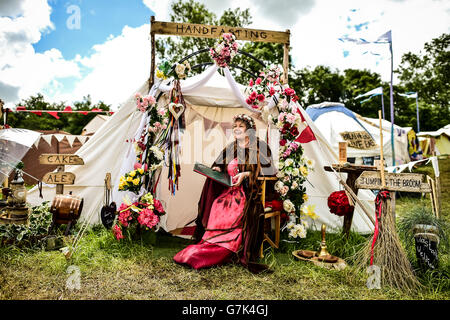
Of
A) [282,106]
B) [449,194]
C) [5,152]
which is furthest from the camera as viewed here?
[449,194]

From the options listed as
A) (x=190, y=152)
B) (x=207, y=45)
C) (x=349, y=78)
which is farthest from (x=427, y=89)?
(x=190, y=152)

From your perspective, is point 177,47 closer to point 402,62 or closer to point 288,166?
point 402,62

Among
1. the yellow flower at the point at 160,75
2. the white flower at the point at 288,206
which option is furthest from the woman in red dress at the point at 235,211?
the yellow flower at the point at 160,75

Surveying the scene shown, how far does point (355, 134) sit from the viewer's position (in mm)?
8789

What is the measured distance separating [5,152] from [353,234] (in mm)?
4436

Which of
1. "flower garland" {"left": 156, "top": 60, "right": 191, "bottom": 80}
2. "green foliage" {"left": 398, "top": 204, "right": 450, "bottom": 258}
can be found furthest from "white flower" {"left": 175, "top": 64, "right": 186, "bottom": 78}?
"green foliage" {"left": 398, "top": 204, "right": 450, "bottom": 258}

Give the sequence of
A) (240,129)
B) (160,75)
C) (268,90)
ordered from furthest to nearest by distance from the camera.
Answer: (268,90) → (160,75) → (240,129)

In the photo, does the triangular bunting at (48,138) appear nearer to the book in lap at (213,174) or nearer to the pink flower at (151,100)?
the pink flower at (151,100)

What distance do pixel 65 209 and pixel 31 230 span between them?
0.46 meters

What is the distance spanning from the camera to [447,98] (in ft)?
64.6

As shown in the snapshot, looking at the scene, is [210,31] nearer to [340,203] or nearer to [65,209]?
[340,203]

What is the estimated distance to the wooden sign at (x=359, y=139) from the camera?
864cm

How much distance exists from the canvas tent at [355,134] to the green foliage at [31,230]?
6576 millimetres
